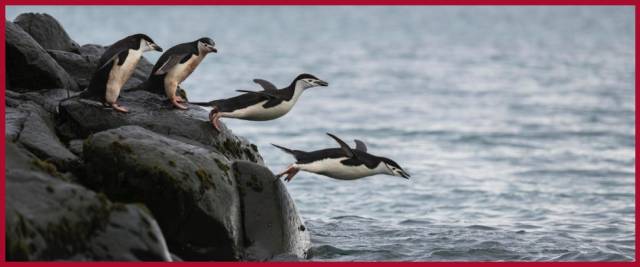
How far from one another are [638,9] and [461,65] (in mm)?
32989

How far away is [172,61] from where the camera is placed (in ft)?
42.7

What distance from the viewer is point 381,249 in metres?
13.7

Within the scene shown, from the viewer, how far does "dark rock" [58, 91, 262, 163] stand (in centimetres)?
1219

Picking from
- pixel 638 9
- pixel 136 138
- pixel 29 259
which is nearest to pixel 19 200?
pixel 29 259

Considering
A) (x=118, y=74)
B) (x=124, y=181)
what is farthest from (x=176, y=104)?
(x=124, y=181)

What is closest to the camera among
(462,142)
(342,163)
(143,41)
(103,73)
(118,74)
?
(342,163)

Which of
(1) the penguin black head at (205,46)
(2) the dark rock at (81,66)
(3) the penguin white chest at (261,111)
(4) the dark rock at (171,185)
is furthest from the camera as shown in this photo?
(2) the dark rock at (81,66)

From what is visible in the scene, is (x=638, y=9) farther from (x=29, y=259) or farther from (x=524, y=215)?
(x=29, y=259)

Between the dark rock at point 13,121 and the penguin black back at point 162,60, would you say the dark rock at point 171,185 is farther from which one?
the penguin black back at point 162,60

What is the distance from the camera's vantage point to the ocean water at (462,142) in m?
15.1

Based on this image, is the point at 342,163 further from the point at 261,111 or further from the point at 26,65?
the point at 26,65

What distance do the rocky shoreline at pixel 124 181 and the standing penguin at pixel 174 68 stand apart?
161 millimetres

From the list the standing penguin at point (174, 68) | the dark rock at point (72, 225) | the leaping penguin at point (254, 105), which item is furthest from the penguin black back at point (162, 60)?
the dark rock at point (72, 225)

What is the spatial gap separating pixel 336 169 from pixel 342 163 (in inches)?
3.6
